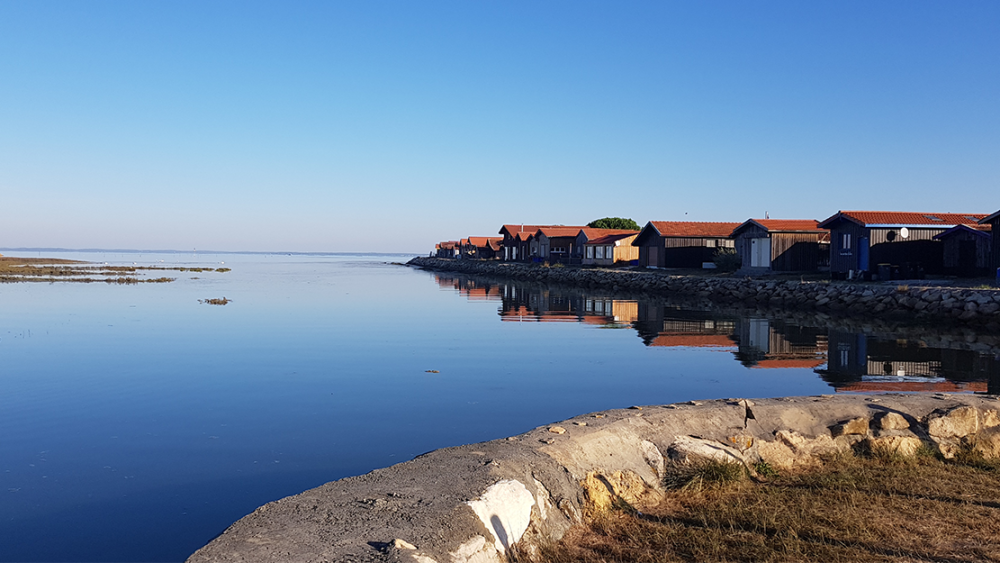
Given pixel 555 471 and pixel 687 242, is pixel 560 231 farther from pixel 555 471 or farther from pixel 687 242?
pixel 555 471

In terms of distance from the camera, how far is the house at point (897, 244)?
3359 centimetres

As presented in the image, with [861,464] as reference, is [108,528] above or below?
below

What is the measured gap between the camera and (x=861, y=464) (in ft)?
24.0

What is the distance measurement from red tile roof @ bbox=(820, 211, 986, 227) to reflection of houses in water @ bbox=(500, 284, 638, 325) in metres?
11.1

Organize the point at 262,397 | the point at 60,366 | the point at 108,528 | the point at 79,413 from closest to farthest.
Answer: the point at 108,528 → the point at 79,413 → the point at 262,397 → the point at 60,366

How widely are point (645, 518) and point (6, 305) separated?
3685 centimetres

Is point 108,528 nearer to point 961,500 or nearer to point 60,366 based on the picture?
point 961,500

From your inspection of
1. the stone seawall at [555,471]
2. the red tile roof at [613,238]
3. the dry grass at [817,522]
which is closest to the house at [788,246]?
the red tile roof at [613,238]

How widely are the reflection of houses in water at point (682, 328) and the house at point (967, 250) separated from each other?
11883 millimetres

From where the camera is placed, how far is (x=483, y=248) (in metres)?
103

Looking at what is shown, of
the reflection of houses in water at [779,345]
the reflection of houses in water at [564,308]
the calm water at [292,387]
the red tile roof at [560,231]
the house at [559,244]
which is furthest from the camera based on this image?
the red tile roof at [560,231]

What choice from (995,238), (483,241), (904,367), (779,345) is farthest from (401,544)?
(483,241)

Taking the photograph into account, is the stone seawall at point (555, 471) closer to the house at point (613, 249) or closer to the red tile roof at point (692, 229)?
the red tile roof at point (692, 229)

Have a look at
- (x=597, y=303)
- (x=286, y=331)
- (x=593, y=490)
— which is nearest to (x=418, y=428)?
(x=593, y=490)
